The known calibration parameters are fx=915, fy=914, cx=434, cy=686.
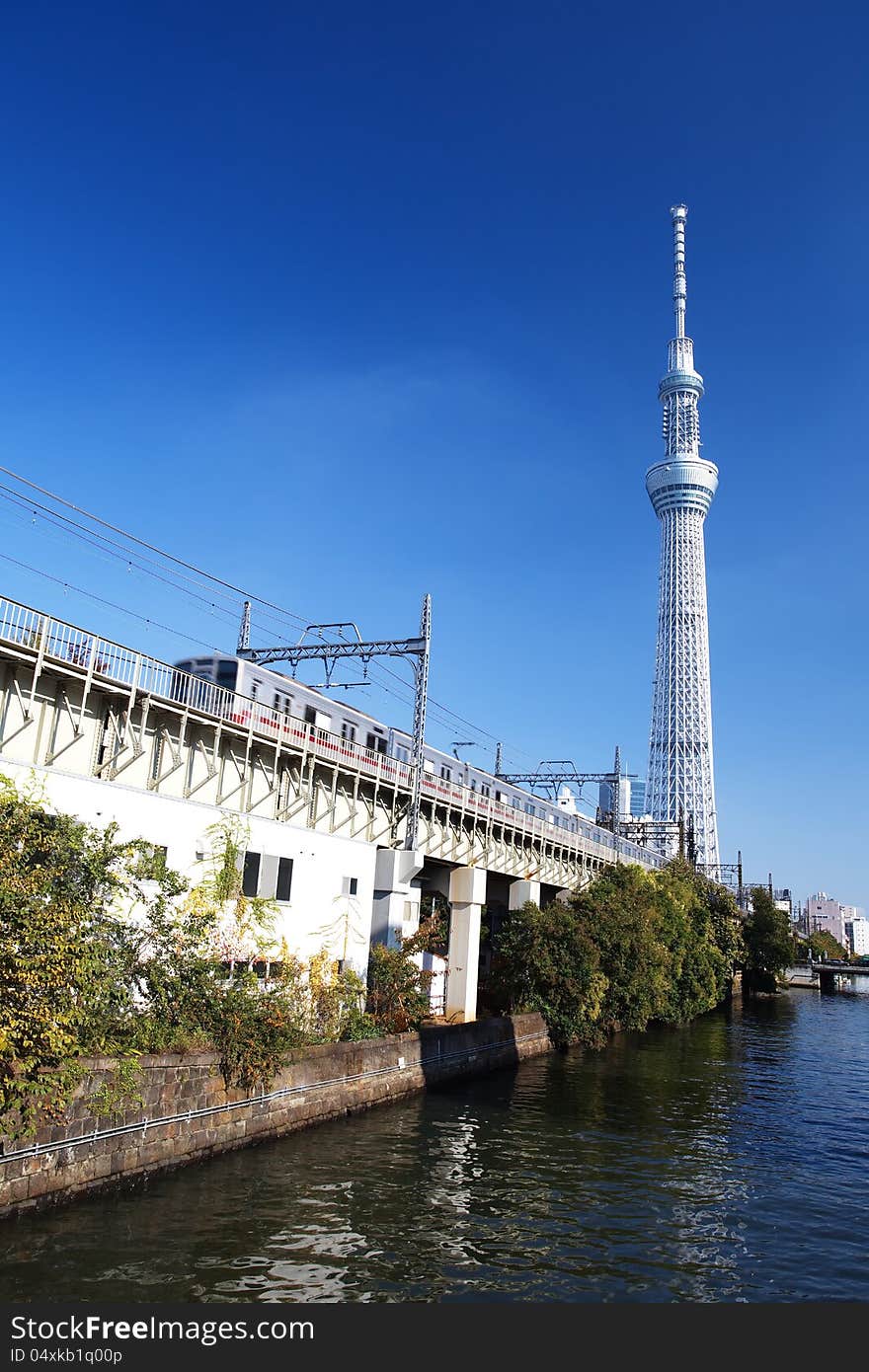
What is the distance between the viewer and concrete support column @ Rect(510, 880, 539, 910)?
149 ft

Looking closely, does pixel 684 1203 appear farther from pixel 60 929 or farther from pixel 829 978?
pixel 829 978

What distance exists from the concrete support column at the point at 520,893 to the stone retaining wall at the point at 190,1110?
15.8 meters

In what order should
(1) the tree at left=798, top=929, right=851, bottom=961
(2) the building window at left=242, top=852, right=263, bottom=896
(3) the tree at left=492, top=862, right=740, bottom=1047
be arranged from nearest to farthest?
1. (2) the building window at left=242, top=852, right=263, bottom=896
2. (3) the tree at left=492, top=862, right=740, bottom=1047
3. (1) the tree at left=798, top=929, right=851, bottom=961

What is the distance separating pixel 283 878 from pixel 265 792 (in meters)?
2.74

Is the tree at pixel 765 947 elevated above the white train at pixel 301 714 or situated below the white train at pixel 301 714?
below

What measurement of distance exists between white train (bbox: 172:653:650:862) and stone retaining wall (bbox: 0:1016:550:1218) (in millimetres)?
9889

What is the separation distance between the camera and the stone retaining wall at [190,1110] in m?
15.6

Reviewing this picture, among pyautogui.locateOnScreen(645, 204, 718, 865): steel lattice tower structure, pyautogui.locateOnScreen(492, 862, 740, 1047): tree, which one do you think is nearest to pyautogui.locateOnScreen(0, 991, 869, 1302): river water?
pyautogui.locateOnScreen(492, 862, 740, 1047): tree

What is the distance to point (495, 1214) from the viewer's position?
17.2 m

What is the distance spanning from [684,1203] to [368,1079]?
32.4 feet

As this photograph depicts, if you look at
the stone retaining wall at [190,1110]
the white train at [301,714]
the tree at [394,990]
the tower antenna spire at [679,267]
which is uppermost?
the tower antenna spire at [679,267]

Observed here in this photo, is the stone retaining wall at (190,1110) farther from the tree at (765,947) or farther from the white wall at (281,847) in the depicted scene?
the tree at (765,947)

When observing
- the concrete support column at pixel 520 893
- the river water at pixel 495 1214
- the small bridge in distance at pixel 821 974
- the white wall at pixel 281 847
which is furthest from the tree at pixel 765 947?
the white wall at pixel 281 847

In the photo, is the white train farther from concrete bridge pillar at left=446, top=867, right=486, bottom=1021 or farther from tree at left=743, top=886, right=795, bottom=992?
tree at left=743, top=886, right=795, bottom=992
